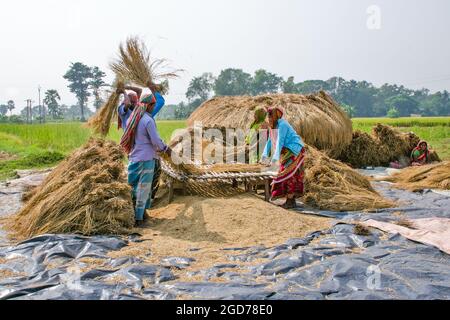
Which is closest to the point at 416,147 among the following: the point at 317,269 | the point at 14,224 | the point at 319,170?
the point at 319,170

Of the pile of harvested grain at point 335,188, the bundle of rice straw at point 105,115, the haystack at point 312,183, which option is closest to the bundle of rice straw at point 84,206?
the haystack at point 312,183

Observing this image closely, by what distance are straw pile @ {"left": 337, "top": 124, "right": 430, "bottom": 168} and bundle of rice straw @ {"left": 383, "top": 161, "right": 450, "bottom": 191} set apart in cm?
208

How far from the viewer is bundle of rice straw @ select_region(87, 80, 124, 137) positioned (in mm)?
5641

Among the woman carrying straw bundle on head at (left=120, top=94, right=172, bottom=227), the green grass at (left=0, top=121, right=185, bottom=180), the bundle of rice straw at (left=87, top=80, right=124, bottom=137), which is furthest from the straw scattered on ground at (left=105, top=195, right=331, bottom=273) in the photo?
the green grass at (left=0, top=121, right=185, bottom=180)

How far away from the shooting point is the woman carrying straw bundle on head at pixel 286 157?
4934 millimetres

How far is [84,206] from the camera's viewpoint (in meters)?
4.14

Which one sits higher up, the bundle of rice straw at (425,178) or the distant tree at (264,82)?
the distant tree at (264,82)

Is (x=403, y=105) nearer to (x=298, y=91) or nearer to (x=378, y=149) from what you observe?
(x=298, y=91)

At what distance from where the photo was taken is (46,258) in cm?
337

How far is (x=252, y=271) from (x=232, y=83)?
54.7m

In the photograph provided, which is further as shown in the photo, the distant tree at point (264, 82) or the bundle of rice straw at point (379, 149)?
the distant tree at point (264, 82)

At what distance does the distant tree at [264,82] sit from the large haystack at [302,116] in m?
48.9

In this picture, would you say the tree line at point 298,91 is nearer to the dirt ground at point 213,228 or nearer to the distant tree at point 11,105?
the distant tree at point 11,105
